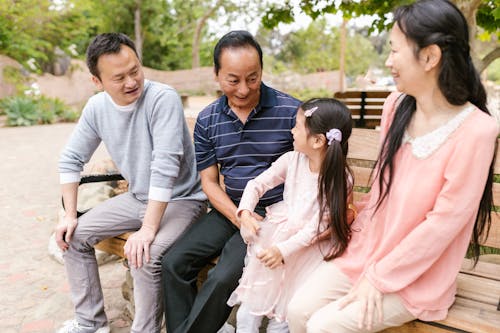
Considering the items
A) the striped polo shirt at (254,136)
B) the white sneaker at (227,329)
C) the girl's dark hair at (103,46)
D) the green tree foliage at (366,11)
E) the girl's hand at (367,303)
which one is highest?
the green tree foliage at (366,11)

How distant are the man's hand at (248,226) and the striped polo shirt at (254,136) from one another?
0.27 m

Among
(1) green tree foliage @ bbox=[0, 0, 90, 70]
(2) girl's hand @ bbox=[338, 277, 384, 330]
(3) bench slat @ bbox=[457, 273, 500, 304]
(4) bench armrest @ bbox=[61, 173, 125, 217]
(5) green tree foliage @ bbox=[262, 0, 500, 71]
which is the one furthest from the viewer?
(1) green tree foliage @ bbox=[0, 0, 90, 70]

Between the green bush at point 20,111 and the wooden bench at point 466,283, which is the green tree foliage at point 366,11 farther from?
the green bush at point 20,111

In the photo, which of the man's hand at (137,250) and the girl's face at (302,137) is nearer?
the girl's face at (302,137)

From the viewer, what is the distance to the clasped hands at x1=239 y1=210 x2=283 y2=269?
2.01 m

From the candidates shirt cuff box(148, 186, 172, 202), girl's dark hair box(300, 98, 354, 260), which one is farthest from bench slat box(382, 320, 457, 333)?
shirt cuff box(148, 186, 172, 202)

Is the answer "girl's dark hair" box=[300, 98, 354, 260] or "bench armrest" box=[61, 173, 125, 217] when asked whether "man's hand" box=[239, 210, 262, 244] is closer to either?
"girl's dark hair" box=[300, 98, 354, 260]

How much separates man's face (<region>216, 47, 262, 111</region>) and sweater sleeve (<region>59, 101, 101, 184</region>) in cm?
87

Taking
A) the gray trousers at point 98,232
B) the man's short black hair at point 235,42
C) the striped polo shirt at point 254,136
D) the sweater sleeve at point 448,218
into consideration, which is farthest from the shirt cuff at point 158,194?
the sweater sleeve at point 448,218

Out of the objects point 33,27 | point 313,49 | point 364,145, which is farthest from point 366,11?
point 313,49

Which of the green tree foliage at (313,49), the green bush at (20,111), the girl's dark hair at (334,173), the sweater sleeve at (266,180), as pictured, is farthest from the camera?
the green tree foliage at (313,49)

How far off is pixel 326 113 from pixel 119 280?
7.71 ft

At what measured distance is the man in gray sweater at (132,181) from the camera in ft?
7.89

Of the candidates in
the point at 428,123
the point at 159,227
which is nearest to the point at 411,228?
the point at 428,123
